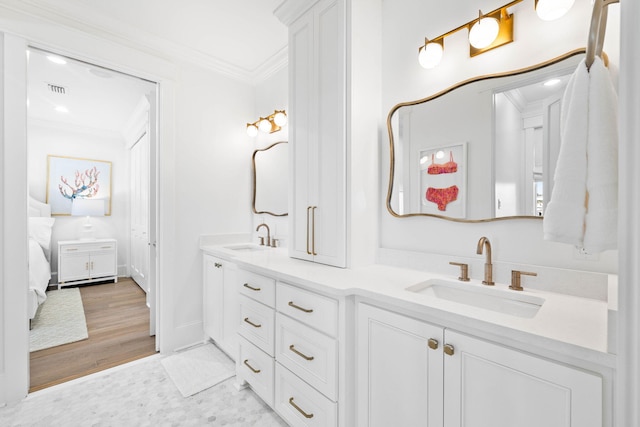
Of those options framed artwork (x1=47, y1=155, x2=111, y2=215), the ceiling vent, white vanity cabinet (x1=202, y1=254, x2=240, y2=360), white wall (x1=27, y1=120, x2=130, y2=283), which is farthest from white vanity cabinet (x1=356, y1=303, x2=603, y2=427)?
framed artwork (x1=47, y1=155, x2=111, y2=215)

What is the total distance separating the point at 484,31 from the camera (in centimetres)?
136

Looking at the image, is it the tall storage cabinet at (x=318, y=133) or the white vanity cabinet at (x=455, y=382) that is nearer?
the white vanity cabinet at (x=455, y=382)

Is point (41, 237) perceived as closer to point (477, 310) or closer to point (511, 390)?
point (477, 310)

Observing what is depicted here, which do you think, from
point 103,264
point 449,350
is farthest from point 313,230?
point 103,264

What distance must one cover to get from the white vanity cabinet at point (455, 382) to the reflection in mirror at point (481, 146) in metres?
0.70

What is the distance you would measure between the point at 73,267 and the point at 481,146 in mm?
5758

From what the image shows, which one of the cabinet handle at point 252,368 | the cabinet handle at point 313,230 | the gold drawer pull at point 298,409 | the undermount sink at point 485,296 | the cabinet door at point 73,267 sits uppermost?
the cabinet handle at point 313,230

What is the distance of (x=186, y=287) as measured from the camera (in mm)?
2703

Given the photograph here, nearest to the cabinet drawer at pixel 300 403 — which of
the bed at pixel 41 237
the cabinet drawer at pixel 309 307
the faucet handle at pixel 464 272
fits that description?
the cabinet drawer at pixel 309 307

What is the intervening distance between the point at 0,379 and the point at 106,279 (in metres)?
3.43

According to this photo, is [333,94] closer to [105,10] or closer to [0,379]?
[105,10]

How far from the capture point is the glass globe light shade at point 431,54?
156 cm

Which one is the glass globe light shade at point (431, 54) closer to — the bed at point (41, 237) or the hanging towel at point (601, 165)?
the hanging towel at point (601, 165)

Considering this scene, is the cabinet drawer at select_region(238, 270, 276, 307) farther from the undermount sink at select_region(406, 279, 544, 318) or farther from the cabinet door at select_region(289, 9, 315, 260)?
the undermount sink at select_region(406, 279, 544, 318)
